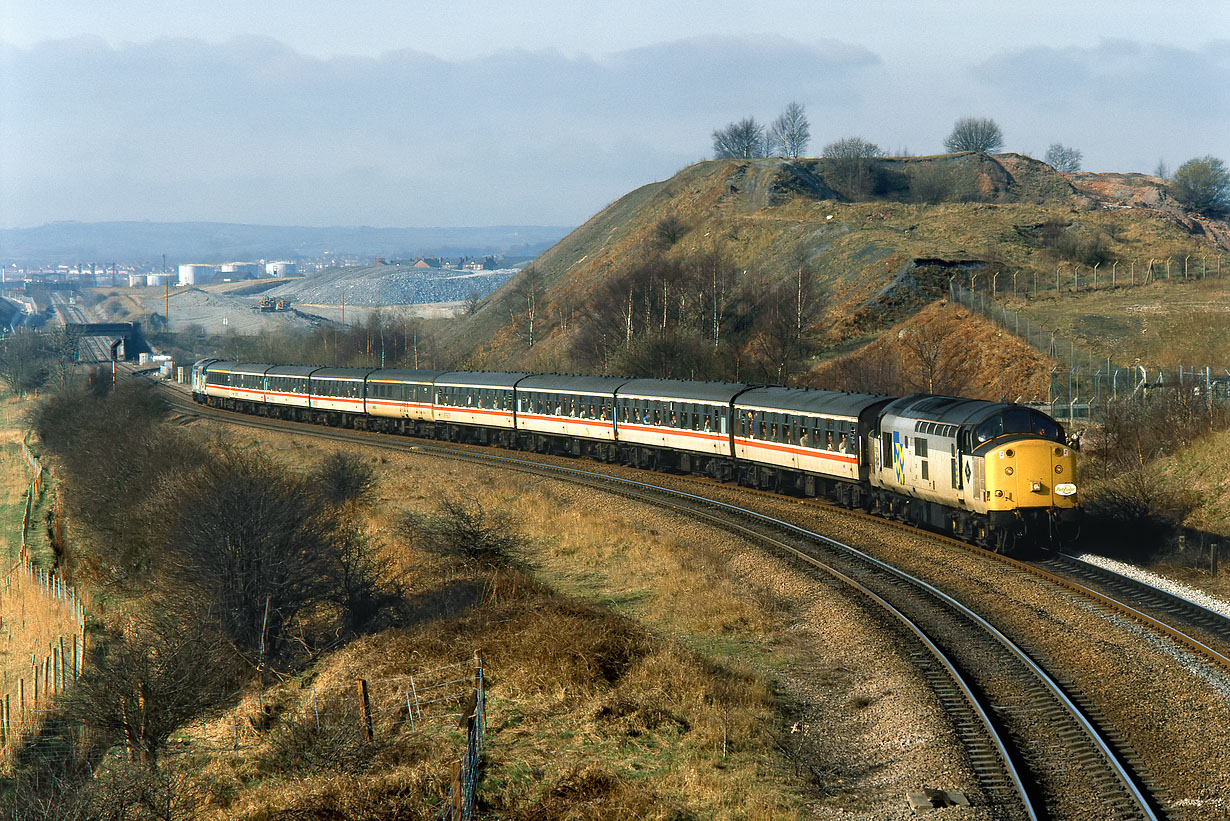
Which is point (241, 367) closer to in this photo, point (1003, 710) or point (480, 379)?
point (480, 379)

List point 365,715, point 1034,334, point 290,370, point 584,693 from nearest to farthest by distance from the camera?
point 365,715
point 584,693
point 1034,334
point 290,370

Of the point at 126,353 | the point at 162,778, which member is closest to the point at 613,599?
the point at 162,778

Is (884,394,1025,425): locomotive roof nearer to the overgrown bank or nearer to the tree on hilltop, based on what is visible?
the overgrown bank

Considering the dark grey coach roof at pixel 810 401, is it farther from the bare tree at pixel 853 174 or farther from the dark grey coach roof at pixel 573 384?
the bare tree at pixel 853 174

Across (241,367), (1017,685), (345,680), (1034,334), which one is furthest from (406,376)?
(1017,685)

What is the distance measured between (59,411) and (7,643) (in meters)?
42.1

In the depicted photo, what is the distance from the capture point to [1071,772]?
42.9 feet

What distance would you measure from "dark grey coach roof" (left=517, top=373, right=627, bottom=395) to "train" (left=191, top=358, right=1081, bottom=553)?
0.30 feet

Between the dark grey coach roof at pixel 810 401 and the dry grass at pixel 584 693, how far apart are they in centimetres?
614

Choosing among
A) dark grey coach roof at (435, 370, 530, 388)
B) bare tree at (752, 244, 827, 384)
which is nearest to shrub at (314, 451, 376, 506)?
dark grey coach roof at (435, 370, 530, 388)

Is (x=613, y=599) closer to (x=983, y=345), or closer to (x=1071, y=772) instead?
(x=1071, y=772)

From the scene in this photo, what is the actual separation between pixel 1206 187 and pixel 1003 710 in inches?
6644

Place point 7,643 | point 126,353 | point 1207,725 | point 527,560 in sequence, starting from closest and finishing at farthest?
point 1207,725, point 527,560, point 7,643, point 126,353

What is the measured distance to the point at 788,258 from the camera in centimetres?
9619
